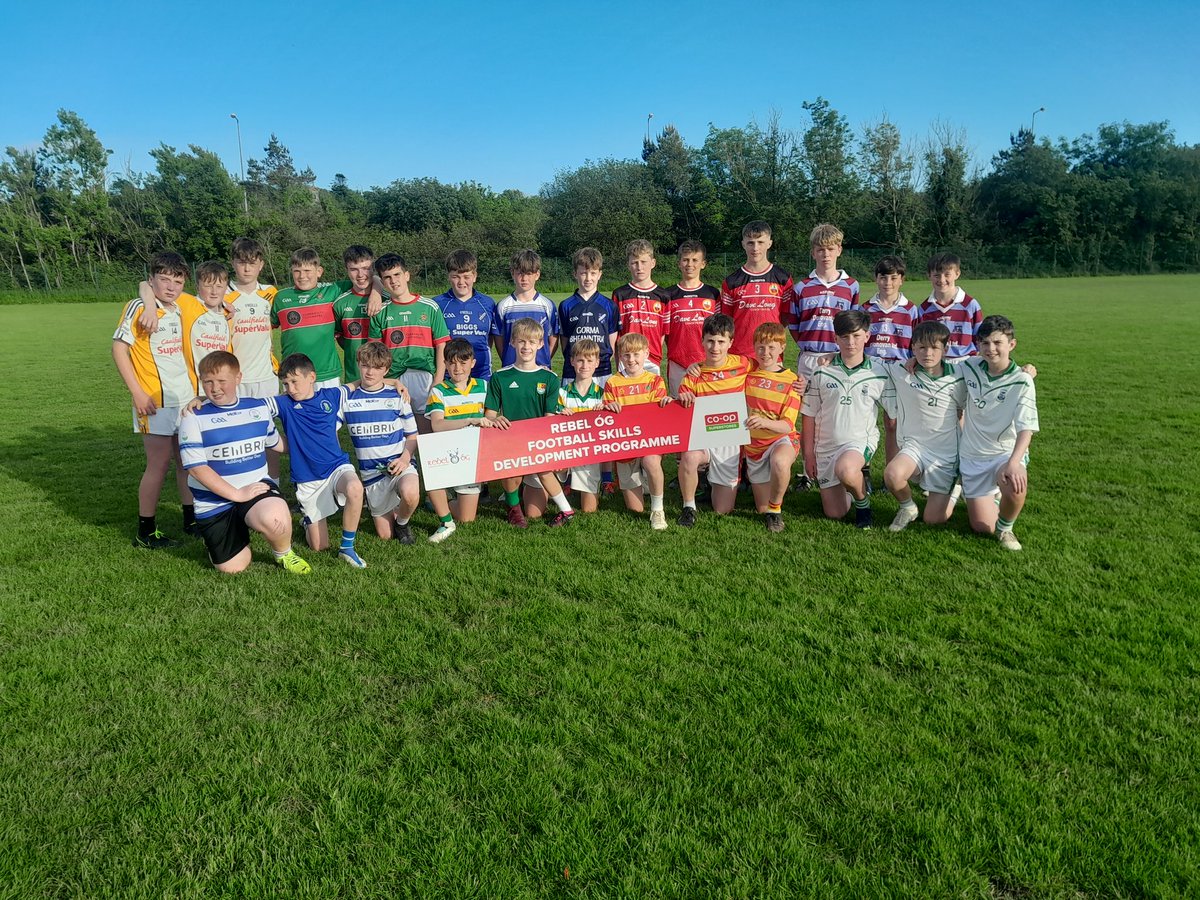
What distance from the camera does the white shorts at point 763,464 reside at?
535cm

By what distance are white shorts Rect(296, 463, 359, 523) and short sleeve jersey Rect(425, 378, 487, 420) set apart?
2.63 ft

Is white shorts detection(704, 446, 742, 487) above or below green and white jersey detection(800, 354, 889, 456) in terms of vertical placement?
below

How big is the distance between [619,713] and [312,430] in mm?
3153

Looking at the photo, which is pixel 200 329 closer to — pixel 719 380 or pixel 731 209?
pixel 719 380

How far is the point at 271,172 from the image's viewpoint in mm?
104000

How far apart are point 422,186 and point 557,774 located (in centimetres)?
6422

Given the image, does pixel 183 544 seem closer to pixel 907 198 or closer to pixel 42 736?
pixel 42 736

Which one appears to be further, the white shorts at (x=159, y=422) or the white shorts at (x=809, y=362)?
the white shorts at (x=809, y=362)

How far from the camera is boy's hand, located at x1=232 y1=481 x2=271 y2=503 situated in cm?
453

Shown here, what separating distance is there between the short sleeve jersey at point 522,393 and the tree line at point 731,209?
40724 millimetres

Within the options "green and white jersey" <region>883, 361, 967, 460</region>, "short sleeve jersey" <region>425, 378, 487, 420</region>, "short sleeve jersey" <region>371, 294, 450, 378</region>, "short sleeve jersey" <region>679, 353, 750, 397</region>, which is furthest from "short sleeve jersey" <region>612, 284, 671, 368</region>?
"green and white jersey" <region>883, 361, 967, 460</region>

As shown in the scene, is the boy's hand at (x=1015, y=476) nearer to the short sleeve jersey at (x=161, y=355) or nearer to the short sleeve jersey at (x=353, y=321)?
the short sleeve jersey at (x=353, y=321)

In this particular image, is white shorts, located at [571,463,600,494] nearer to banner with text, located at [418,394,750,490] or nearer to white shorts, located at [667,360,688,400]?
banner with text, located at [418,394,750,490]

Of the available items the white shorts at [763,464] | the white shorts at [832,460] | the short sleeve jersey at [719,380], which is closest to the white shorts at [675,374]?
the short sleeve jersey at [719,380]
